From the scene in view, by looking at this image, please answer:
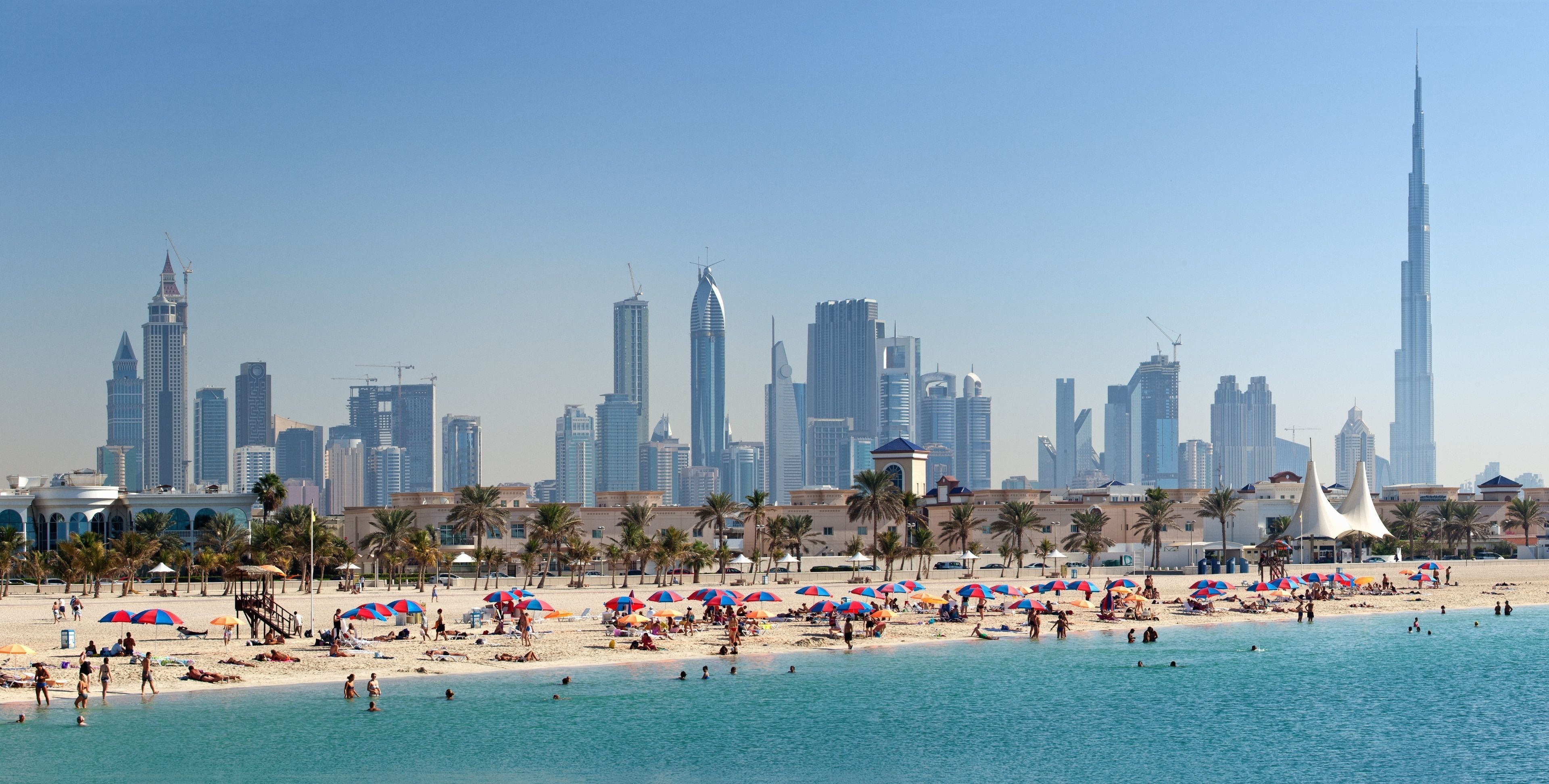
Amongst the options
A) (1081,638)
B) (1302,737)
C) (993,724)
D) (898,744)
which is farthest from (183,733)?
(1081,638)

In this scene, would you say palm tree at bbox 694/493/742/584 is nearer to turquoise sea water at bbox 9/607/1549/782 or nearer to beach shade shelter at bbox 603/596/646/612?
beach shade shelter at bbox 603/596/646/612

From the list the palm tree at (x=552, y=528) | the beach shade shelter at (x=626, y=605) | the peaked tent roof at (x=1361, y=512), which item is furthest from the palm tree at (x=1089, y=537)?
the beach shade shelter at (x=626, y=605)

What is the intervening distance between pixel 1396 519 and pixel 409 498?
72426 millimetres

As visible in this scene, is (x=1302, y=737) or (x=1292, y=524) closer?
(x=1302, y=737)

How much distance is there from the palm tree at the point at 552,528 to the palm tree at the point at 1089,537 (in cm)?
3363

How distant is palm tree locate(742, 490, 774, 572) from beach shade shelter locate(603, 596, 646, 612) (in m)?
23.6

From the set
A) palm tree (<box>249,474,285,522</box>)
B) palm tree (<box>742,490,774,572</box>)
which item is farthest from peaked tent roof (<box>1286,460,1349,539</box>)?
palm tree (<box>249,474,285,522</box>)

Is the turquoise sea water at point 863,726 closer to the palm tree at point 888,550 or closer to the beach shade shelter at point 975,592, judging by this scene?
the beach shade shelter at point 975,592

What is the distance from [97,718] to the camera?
41688 mm

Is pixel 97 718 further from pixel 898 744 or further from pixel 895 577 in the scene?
pixel 895 577

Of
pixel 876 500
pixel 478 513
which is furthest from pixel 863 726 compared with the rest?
pixel 876 500

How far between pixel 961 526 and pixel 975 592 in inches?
1393

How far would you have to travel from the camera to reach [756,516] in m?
97.9

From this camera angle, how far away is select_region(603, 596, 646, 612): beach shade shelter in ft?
205
